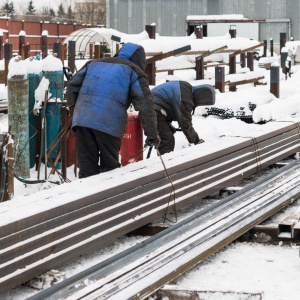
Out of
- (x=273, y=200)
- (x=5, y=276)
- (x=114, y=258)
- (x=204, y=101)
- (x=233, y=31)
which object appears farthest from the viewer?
(x=233, y=31)

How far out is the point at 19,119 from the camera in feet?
33.8

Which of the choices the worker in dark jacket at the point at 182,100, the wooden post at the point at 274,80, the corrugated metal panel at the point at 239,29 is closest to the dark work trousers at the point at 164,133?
the worker in dark jacket at the point at 182,100

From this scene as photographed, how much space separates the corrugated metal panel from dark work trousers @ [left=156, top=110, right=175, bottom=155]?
40.4 metres

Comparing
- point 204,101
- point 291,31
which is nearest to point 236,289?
point 204,101

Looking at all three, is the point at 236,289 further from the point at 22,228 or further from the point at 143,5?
the point at 143,5

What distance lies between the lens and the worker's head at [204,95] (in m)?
9.74

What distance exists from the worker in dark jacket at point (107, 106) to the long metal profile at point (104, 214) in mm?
608

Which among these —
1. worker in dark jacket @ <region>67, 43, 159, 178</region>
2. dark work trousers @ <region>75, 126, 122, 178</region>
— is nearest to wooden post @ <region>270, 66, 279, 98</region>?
worker in dark jacket @ <region>67, 43, 159, 178</region>

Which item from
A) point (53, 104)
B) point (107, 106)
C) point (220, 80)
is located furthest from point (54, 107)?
point (220, 80)

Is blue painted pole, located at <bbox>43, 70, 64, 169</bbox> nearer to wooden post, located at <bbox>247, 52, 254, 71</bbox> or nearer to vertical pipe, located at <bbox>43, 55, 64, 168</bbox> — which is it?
vertical pipe, located at <bbox>43, 55, 64, 168</bbox>

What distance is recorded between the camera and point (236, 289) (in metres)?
5.57

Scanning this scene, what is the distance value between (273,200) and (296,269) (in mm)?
1814

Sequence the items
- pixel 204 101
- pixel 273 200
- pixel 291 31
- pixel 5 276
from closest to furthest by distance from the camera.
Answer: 1. pixel 5 276
2. pixel 273 200
3. pixel 204 101
4. pixel 291 31

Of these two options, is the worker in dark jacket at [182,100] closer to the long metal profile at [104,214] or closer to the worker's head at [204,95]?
the worker's head at [204,95]
